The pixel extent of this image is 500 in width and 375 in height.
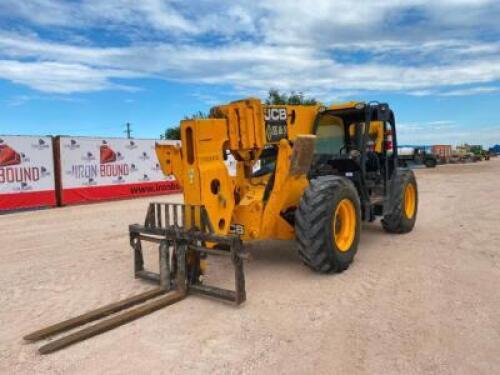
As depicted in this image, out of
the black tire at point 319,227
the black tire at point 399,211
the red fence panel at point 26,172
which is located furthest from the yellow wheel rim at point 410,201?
the red fence panel at point 26,172

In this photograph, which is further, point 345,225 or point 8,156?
point 8,156

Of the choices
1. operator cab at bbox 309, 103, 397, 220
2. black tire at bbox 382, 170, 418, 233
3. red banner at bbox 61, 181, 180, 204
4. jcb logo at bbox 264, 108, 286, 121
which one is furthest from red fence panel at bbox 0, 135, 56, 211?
Result: black tire at bbox 382, 170, 418, 233

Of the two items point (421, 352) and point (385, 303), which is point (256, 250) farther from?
point (421, 352)

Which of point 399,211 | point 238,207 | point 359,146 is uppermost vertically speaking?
point 359,146

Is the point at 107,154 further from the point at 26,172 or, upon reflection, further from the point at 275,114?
the point at 275,114

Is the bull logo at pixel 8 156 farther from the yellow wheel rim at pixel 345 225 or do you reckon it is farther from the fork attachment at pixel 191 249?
the yellow wheel rim at pixel 345 225

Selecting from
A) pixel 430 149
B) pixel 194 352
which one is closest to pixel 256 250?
pixel 194 352

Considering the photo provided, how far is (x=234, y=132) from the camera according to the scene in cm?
632

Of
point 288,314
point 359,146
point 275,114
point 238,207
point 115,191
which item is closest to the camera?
point 288,314

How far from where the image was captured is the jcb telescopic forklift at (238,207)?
547cm

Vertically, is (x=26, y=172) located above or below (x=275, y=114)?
below

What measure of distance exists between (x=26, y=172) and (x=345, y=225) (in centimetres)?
1144

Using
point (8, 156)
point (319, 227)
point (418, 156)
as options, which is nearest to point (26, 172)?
point (8, 156)

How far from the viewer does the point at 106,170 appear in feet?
56.1
